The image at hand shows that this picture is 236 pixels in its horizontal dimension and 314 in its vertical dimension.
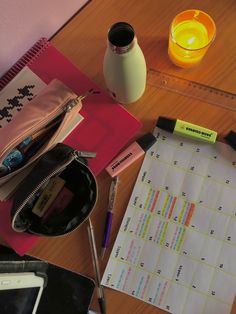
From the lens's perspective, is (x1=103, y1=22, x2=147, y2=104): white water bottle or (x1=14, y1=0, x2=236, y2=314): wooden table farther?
(x1=14, y1=0, x2=236, y2=314): wooden table

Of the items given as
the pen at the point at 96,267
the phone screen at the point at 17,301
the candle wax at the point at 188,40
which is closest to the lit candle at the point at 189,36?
the candle wax at the point at 188,40

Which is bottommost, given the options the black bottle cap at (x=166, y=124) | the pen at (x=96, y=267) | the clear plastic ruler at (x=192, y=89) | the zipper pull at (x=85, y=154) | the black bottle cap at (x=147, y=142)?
the pen at (x=96, y=267)

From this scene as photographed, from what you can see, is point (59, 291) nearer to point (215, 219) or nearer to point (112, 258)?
point (112, 258)

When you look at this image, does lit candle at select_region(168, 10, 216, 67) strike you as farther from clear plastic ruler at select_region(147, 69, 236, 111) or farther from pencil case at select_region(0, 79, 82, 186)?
pencil case at select_region(0, 79, 82, 186)

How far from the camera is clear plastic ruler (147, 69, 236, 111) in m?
0.75

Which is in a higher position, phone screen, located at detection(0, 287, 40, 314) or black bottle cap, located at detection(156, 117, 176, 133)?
black bottle cap, located at detection(156, 117, 176, 133)

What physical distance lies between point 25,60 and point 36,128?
0.57 feet

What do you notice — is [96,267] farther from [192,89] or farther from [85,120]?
[192,89]

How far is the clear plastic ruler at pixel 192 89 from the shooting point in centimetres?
75

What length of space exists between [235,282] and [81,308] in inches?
10.7

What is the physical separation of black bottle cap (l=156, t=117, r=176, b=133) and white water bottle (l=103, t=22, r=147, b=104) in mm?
59

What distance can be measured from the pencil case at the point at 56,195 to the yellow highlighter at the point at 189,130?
0.49 feet

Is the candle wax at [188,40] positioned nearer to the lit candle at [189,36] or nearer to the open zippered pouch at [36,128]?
the lit candle at [189,36]

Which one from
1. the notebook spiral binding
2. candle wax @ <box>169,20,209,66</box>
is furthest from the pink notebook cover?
candle wax @ <box>169,20,209,66</box>
